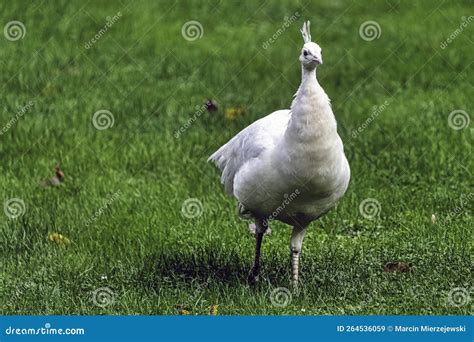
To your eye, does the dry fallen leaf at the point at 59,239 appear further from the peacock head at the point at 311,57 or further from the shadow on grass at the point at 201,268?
the peacock head at the point at 311,57

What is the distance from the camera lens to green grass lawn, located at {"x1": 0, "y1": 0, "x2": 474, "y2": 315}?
6711 mm

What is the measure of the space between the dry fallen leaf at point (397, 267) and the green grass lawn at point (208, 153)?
0.06 meters

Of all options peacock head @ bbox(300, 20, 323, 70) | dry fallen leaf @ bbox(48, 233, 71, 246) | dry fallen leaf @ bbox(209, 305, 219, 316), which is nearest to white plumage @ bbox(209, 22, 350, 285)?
peacock head @ bbox(300, 20, 323, 70)

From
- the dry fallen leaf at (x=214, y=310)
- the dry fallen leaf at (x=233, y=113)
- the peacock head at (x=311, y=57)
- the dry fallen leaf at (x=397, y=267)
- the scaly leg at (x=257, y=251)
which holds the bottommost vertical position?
the dry fallen leaf at (x=214, y=310)

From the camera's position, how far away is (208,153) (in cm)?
944

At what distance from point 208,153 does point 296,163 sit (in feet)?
11.6

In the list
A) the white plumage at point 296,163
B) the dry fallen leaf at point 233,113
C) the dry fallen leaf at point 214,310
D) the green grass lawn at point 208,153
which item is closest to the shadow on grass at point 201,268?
the green grass lawn at point 208,153

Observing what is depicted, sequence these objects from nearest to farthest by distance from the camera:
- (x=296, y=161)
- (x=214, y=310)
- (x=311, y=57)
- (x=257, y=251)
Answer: (x=311, y=57) < (x=296, y=161) < (x=214, y=310) < (x=257, y=251)

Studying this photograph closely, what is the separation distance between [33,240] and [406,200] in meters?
2.84

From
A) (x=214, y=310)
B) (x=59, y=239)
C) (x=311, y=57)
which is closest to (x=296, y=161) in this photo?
(x=311, y=57)

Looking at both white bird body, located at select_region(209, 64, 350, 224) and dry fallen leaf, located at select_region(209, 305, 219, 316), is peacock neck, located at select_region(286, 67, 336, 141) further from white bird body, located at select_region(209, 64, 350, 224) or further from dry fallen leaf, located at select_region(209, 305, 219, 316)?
dry fallen leaf, located at select_region(209, 305, 219, 316)

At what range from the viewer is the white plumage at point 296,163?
5.89 m

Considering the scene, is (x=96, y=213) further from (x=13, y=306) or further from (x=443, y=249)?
(x=443, y=249)

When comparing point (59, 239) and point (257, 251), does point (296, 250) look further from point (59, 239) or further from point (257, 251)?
point (59, 239)
